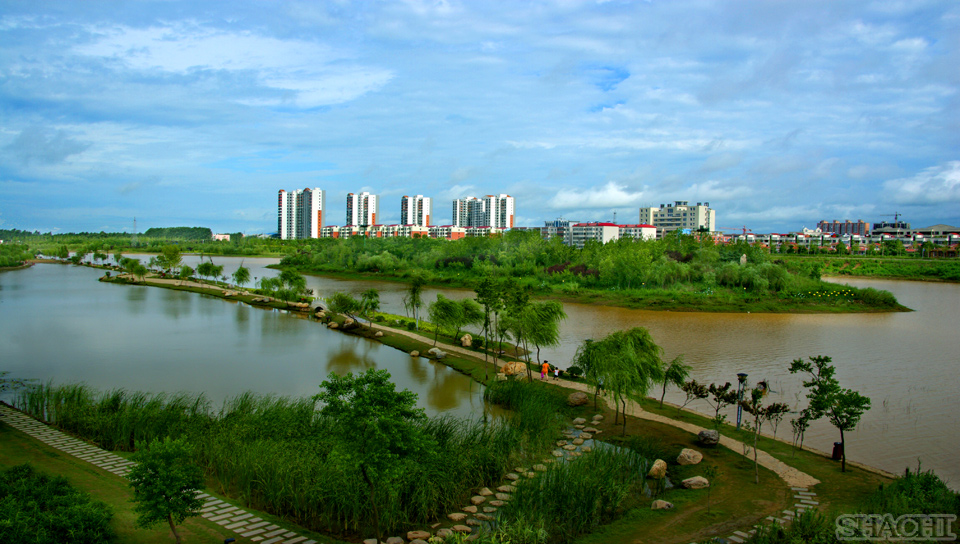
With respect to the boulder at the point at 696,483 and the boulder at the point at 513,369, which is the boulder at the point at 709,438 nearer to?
the boulder at the point at 696,483

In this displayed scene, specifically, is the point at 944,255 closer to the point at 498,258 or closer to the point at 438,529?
the point at 498,258

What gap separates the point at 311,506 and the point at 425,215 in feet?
493

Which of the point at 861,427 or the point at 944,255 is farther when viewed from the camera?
the point at 944,255

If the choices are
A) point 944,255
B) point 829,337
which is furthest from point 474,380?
point 944,255

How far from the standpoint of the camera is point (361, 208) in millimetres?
155500

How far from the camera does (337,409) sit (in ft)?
25.4

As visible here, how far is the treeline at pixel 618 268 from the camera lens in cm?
4406

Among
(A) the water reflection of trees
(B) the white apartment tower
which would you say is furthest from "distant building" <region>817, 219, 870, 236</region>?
(A) the water reflection of trees

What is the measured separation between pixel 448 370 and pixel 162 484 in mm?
14757

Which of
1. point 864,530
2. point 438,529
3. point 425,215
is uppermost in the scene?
point 425,215

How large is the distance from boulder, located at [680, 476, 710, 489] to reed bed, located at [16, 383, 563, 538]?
10.4 ft

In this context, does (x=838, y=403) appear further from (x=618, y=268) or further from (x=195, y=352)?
(x=618, y=268)

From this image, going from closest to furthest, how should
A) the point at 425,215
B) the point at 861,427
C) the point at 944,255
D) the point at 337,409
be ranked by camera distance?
the point at 337,409 < the point at 861,427 < the point at 944,255 < the point at 425,215

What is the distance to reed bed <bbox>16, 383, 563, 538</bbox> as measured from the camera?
934 cm
